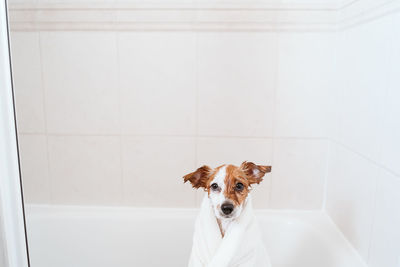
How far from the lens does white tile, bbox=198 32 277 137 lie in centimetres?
99

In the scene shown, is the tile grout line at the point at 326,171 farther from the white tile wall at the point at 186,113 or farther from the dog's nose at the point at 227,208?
the dog's nose at the point at 227,208

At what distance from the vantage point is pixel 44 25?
0.99 meters

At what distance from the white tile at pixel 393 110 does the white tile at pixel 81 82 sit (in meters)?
0.89

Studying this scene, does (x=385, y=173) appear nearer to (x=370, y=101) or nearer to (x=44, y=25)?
(x=370, y=101)

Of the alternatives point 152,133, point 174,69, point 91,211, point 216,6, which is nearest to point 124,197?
point 91,211

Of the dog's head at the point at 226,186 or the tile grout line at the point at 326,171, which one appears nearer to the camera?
the dog's head at the point at 226,186

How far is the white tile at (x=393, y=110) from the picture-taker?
2.05 ft

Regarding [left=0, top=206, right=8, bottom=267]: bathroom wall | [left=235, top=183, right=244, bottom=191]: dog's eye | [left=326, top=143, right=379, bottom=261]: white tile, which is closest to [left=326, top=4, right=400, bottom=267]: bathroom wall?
[left=326, top=143, right=379, bottom=261]: white tile

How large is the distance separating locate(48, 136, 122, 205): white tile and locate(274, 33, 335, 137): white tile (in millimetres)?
688

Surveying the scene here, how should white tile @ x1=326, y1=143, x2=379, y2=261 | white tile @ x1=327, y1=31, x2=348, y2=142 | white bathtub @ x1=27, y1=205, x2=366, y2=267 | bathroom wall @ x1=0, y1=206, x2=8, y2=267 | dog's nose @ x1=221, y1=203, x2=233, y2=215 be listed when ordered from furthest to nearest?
white bathtub @ x1=27, y1=205, x2=366, y2=267
white tile @ x1=327, y1=31, x2=348, y2=142
white tile @ x1=326, y1=143, x2=379, y2=261
dog's nose @ x1=221, y1=203, x2=233, y2=215
bathroom wall @ x1=0, y1=206, x2=8, y2=267

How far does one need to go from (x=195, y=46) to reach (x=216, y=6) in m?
0.16

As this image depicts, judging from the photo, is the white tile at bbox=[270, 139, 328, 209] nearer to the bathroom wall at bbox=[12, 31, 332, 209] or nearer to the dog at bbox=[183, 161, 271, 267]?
the bathroom wall at bbox=[12, 31, 332, 209]

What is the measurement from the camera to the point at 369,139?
750 millimetres

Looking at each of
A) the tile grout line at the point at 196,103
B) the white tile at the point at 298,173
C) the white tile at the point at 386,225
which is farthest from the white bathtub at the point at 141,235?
the white tile at the point at 386,225
